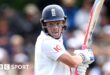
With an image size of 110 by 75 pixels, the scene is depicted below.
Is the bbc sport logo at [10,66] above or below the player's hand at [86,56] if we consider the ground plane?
below

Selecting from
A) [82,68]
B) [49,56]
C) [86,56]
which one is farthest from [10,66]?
[49,56]

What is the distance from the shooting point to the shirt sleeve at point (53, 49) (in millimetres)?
8047

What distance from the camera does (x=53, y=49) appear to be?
8062 millimetres

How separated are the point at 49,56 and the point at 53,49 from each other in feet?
0.38

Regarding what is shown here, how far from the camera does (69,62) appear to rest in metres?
8.03

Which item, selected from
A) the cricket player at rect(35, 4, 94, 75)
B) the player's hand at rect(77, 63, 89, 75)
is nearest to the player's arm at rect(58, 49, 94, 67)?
the cricket player at rect(35, 4, 94, 75)

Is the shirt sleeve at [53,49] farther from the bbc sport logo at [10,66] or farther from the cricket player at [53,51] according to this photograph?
the bbc sport logo at [10,66]

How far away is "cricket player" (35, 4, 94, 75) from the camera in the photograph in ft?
26.4

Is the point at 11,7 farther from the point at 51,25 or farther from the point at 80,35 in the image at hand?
the point at 51,25

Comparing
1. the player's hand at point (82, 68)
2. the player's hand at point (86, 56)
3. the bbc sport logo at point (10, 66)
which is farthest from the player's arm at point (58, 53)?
the bbc sport logo at point (10, 66)

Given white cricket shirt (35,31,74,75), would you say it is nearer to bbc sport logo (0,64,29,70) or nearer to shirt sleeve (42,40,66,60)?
shirt sleeve (42,40,66,60)

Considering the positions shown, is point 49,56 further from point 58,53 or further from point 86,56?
point 86,56

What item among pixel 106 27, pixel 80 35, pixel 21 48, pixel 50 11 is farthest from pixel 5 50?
pixel 50 11

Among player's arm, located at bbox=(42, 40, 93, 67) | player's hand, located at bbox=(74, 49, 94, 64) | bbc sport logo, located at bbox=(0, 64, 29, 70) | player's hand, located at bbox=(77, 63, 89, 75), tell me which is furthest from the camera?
bbc sport logo, located at bbox=(0, 64, 29, 70)
